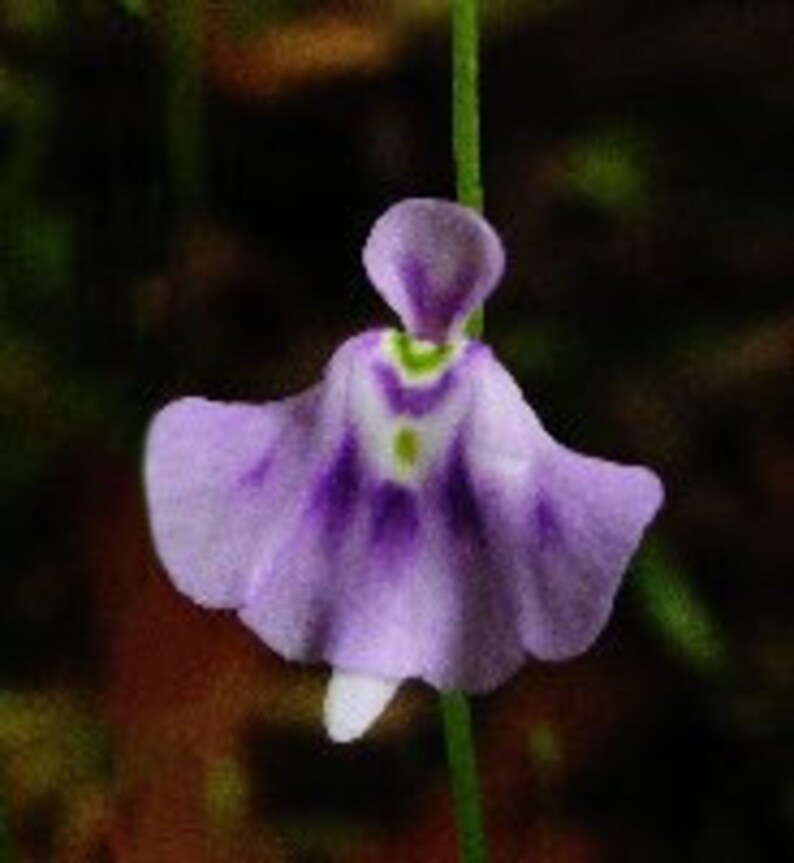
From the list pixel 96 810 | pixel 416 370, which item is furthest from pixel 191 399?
pixel 96 810

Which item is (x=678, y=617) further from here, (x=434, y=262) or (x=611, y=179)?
(x=434, y=262)

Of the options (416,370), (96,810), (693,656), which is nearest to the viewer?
(416,370)

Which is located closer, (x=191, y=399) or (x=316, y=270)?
(x=191, y=399)

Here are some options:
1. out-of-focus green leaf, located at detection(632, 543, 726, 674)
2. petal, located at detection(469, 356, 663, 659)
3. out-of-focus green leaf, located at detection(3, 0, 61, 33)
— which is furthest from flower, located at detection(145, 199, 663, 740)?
out-of-focus green leaf, located at detection(3, 0, 61, 33)

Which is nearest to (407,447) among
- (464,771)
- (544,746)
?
(464,771)

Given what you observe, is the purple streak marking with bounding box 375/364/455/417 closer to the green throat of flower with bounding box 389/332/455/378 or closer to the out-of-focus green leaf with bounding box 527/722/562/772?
the green throat of flower with bounding box 389/332/455/378

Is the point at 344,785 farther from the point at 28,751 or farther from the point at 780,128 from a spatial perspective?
the point at 780,128

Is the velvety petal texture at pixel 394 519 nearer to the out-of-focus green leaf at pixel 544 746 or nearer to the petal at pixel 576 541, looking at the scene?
the petal at pixel 576 541
